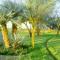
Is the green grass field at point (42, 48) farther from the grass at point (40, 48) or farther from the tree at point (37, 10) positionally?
the tree at point (37, 10)

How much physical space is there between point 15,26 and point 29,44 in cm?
58

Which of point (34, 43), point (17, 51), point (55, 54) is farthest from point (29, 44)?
point (55, 54)

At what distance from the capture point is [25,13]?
5527 millimetres

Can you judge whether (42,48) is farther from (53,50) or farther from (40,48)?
(53,50)

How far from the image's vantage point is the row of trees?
5426 millimetres

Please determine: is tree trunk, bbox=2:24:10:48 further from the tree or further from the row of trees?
the tree

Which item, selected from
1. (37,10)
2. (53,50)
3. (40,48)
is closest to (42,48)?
(40,48)

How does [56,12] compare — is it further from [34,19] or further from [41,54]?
[41,54]

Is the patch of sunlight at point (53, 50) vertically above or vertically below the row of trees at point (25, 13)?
below

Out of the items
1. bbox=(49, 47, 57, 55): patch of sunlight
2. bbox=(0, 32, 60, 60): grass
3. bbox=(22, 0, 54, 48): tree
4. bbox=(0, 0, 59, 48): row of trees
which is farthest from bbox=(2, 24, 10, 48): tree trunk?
bbox=(49, 47, 57, 55): patch of sunlight

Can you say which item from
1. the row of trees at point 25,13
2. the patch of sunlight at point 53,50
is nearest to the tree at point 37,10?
the row of trees at point 25,13

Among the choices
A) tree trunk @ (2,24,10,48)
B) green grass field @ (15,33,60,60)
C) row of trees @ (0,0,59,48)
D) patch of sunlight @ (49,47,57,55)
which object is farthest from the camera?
tree trunk @ (2,24,10,48)

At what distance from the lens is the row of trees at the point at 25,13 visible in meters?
5.43

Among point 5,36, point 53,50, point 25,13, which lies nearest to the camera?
point 53,50
